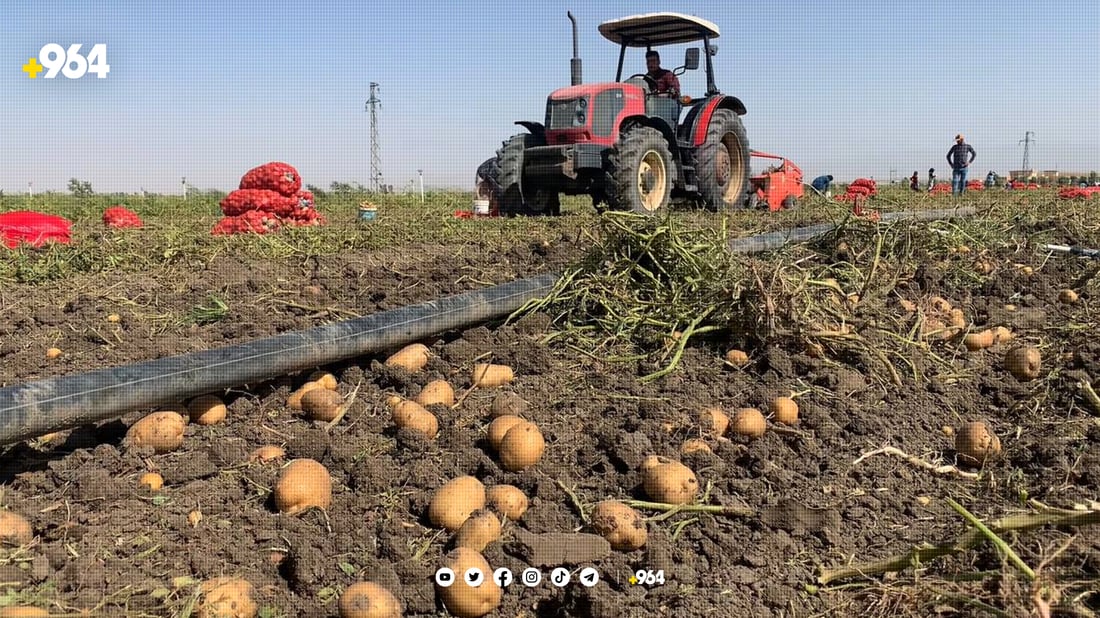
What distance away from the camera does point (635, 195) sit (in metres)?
8.75

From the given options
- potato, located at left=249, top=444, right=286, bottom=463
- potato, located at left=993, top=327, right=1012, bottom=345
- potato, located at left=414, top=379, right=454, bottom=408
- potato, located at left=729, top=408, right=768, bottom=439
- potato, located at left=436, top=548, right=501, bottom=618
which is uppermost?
potato, located at left=993, top=327, right=1012, bottom=345

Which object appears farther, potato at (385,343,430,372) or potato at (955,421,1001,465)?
potato at (385,343,430,372)

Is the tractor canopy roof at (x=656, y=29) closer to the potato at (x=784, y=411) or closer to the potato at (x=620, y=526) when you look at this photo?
the potato at (x=784, y=411)

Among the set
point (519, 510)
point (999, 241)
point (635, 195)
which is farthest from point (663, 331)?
point (635, 195)

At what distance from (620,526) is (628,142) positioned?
7.18 m

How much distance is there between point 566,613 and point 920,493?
117 centimetres

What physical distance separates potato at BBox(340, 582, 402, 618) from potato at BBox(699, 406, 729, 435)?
1166 mm

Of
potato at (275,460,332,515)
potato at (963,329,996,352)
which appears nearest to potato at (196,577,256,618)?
potato at (275,460,332,515)

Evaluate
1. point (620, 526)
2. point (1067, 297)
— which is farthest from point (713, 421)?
point (1067, 297)

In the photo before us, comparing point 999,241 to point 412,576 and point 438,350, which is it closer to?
point 438,350

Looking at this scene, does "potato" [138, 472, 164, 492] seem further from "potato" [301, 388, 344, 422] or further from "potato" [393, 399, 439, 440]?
"potato" [393, 399, 439, 440]

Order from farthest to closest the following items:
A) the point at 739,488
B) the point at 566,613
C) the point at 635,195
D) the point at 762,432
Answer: the point at 635,195 < the point at 762,432 < the point at 739,488 < the point at 566,613

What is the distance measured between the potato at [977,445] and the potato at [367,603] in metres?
1.78

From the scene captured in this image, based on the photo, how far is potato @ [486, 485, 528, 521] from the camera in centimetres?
207
